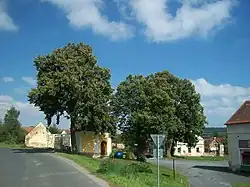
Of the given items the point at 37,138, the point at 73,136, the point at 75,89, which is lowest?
the point at 73,136

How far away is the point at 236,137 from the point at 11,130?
83.9 meters

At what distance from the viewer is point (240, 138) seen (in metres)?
53.4

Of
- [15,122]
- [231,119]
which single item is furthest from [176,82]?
[15,122]

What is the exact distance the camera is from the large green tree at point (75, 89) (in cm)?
5238

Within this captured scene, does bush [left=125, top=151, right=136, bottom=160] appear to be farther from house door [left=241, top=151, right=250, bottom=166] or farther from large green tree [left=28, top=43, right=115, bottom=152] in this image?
house door [left=241, top=151, right=250, bottom=166]

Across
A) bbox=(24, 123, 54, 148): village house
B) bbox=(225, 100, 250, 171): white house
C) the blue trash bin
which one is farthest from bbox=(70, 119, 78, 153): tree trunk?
bbox=(24, 123, 54, 148): village house

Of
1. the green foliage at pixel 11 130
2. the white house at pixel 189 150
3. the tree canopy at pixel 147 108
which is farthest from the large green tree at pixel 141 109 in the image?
the green foliage at pixel 11 130

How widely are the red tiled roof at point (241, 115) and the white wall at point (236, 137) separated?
576 mm

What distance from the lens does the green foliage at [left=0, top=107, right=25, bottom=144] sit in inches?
4523

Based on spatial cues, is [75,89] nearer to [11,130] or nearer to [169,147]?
[169,147]

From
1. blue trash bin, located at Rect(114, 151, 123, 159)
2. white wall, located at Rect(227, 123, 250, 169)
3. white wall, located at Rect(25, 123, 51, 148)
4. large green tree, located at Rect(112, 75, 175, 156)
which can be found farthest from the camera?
white wall, located at Rect(25, 123, 51, 148)

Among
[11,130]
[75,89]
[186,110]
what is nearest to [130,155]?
[186,110]

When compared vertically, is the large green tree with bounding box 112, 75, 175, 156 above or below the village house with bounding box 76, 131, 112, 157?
above

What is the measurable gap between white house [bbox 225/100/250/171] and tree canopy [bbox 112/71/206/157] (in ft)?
35.8
